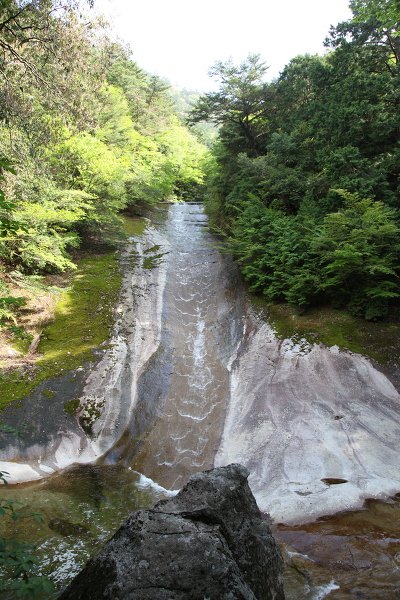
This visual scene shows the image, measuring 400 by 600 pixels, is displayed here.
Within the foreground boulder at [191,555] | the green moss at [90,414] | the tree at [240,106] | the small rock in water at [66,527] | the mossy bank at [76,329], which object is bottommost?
the small rock in water at [66,527]

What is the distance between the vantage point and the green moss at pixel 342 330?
28.6 feet

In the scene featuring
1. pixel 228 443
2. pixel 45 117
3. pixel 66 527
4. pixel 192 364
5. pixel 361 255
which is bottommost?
pixel 66 527

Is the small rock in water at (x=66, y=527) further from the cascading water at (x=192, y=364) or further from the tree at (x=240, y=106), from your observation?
the tree at (x=240, y=106)

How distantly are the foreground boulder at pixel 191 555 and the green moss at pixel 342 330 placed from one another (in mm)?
6086

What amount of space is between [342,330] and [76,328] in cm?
762

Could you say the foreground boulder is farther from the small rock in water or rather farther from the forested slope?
the forested slope

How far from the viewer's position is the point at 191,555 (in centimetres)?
295

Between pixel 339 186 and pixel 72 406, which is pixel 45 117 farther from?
pixel 339 186

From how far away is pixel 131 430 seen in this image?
8.38 m

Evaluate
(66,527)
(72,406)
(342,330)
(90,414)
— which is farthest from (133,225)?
(66,527)

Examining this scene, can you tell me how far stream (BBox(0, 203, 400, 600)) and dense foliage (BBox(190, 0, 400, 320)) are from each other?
2.03m

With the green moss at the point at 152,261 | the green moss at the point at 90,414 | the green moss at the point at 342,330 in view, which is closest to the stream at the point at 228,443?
the green moss at the point at 90,414

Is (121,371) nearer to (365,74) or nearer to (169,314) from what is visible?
(169,314)

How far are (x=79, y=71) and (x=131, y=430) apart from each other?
8511 millimetres
